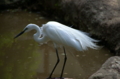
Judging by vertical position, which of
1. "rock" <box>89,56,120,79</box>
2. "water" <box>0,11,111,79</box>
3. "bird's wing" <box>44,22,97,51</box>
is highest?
"bird's wing" <box>44,22,97,51</box>

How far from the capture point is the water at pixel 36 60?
5715 mm

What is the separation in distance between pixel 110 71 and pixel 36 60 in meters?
2.36

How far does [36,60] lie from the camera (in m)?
6.28

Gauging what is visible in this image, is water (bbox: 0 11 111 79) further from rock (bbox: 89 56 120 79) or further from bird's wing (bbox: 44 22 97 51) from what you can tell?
rock (bbox: 89 56 120 79)

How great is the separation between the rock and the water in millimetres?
998

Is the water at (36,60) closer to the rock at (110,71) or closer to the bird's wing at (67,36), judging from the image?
the bird's wing at (67,36)

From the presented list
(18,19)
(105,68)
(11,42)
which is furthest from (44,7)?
(105,68)

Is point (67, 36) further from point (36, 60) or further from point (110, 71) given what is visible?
point (36, 60)

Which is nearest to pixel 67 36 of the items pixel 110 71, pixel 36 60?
pixel 110 71

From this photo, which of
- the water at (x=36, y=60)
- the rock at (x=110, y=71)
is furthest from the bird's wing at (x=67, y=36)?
the water at (x=36, y=60)

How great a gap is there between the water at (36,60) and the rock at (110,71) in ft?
3.27

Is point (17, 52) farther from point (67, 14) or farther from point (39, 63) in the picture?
point (67, 14)

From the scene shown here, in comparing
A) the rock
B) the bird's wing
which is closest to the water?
the bird's wing

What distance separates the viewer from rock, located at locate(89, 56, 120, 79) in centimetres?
424
